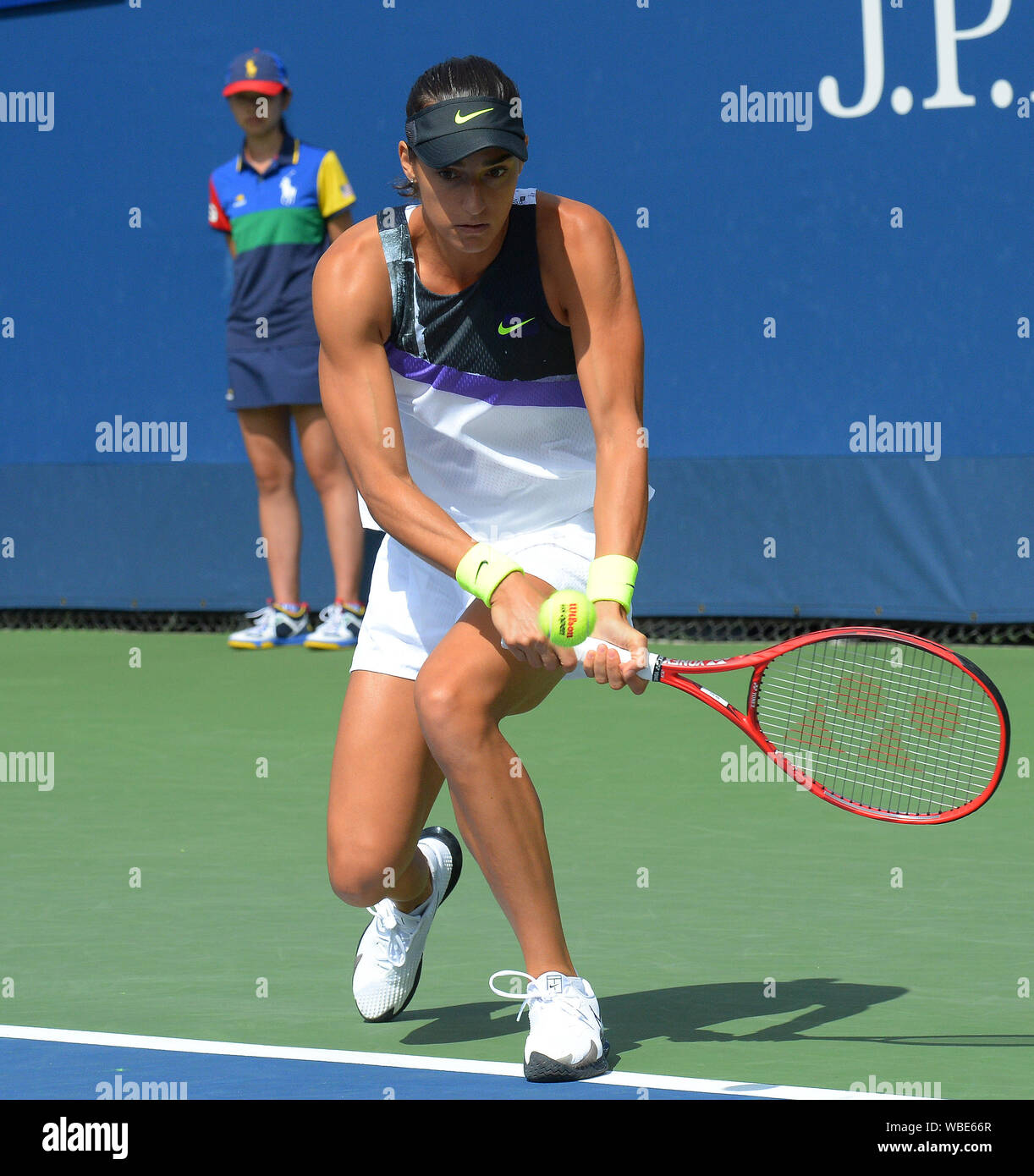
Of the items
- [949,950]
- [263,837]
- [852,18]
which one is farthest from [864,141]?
[949,950]

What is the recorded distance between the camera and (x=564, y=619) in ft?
11.5

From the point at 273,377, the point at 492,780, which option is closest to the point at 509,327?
the point at 492,780

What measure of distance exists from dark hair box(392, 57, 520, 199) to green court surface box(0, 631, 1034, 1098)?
62.3 inches

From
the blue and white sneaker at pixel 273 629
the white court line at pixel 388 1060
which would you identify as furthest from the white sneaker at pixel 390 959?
the blue and white sneaker at pixel 273 629

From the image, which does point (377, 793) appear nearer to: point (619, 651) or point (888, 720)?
point (619, 651)

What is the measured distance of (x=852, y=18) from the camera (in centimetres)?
871

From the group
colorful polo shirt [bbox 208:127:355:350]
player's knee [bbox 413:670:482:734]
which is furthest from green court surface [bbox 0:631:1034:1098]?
colorful polo shirt [bbox 208:127:355:350]

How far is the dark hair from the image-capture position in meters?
3.68

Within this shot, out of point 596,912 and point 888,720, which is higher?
point 888,720

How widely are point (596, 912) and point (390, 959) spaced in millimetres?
872

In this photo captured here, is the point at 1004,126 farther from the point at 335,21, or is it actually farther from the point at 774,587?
the point at 335,21

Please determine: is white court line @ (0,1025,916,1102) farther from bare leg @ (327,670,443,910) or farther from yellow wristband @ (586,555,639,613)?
yellow wristband @ (586,555,639,613)

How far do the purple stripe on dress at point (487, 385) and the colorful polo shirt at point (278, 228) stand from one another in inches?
201

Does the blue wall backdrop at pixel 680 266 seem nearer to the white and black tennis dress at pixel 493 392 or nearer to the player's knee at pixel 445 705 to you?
the white and black tennis dress at pixel 493 392
